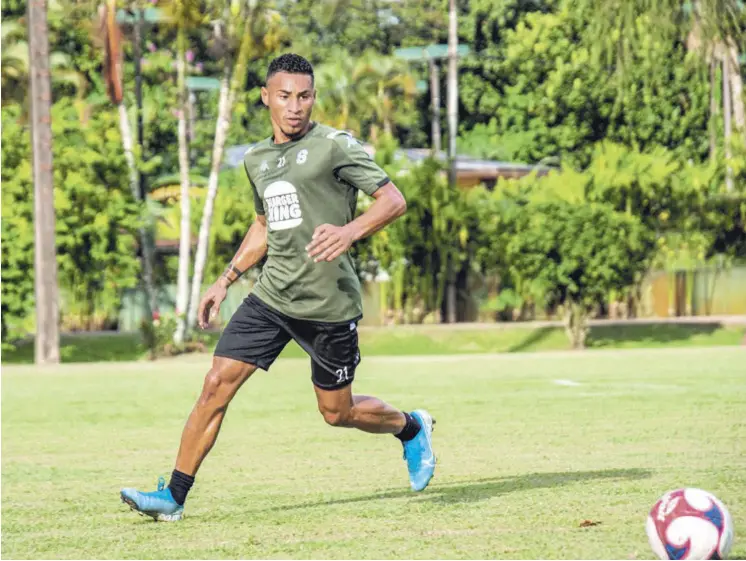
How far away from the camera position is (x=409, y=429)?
9078 mm

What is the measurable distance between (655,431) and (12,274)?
20307mm

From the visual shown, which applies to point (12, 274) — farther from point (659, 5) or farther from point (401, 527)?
point (401, 527)

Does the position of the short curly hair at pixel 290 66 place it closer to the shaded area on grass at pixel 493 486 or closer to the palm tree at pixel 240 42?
the shaded area on grass at pixel 493 486

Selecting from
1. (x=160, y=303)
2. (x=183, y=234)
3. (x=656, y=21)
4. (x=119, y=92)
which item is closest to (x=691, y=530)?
(x=656, y=21)

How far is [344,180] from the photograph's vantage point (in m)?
8.13

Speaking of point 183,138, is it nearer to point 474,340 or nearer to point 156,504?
point 474,340

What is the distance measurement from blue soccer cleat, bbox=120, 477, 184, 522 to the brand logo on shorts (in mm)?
1474

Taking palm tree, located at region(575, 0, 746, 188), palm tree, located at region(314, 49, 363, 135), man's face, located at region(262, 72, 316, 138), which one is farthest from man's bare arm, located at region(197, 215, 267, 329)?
palm tree, located at region(314, 49, 363, 135)

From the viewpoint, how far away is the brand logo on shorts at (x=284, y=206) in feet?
26.6

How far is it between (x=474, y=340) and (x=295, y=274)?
1064 inches

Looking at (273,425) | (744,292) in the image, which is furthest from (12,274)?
(744,292)

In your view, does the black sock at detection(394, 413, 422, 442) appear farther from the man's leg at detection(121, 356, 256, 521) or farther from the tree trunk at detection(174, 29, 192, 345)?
the tree trunk at detection(174, 29, 192, 345)

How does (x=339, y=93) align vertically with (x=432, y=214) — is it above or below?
above

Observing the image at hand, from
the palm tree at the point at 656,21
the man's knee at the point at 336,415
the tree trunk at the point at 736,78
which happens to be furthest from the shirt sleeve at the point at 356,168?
the tree trunk at the point at 736,78
